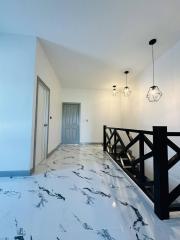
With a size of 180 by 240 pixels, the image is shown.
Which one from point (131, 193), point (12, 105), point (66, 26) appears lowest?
point (131, 193)

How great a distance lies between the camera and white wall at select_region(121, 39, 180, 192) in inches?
123

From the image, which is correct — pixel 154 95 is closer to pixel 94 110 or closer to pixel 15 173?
pixel 94 110

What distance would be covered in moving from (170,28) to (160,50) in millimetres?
788

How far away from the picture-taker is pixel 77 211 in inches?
63.4

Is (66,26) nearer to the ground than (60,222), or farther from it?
farther from it

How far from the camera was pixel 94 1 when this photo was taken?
2053 mm

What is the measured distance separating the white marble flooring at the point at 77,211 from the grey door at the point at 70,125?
4.14 m

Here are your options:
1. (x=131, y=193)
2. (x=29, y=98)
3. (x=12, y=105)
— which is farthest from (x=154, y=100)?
(x=12, y=105)

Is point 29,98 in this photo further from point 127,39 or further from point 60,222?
point 127,39

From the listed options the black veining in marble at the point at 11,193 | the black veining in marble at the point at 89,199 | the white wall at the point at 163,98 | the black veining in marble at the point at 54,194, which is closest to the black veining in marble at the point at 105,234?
the black veining in marble at the point at 89,199

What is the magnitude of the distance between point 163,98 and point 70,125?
4258 mm

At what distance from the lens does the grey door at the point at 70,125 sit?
265 inches

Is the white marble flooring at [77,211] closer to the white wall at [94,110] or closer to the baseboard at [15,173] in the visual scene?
the baseboard at [15,173]

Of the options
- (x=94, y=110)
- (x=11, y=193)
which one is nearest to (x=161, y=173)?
(x=11, y=193)
